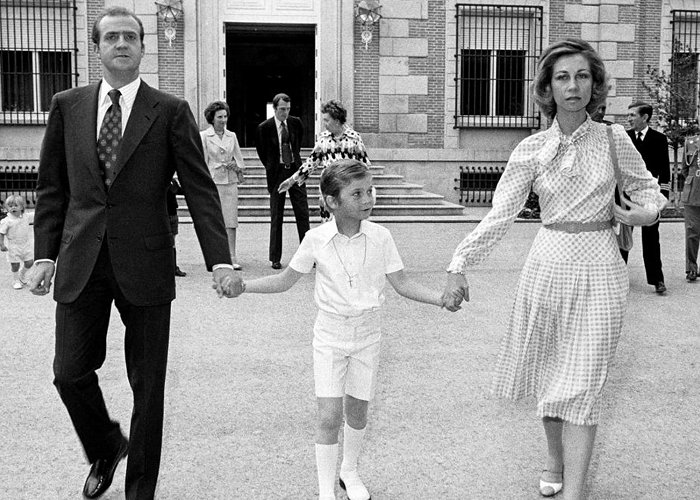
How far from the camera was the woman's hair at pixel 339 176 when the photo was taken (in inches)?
155

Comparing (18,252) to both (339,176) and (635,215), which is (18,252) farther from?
(635,215)

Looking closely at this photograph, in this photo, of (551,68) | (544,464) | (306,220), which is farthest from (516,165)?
(306,220)

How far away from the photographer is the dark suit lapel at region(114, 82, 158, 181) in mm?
3777

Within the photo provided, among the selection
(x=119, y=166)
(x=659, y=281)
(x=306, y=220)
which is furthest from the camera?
(x=306, y=220)

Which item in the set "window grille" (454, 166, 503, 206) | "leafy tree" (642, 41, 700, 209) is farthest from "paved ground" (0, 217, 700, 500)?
"window grille" (454, 166, 503, 206)

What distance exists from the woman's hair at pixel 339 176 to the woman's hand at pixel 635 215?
1.08 meters

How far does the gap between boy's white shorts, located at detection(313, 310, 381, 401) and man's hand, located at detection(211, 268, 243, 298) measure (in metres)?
0.39

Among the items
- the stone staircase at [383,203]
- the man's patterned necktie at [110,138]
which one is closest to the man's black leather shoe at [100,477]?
the man's patterned necktie at [110,138]

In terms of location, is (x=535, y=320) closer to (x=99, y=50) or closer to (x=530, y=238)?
(x=99, y=50)

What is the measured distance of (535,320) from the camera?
402 cm

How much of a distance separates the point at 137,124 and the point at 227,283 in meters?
0.74

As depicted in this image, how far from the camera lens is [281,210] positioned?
445 inches

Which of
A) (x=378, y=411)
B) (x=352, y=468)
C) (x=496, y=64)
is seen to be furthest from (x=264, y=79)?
(x=352, y=468)

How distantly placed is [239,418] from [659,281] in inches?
230
